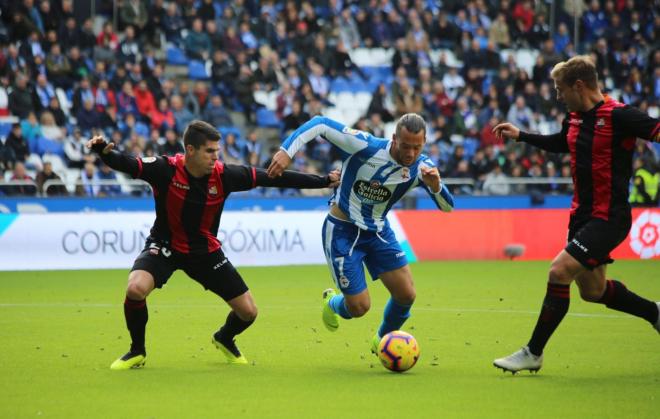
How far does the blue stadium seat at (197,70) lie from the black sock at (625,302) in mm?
17311

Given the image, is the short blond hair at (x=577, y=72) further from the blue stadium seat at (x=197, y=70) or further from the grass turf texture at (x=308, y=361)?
the blue stadium seat at (x=197, y=70)

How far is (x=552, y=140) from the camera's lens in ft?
28.7

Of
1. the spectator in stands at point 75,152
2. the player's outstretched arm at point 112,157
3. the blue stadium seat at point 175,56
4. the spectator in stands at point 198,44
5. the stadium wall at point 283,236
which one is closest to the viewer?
the player's outstretched arm at point 112,157

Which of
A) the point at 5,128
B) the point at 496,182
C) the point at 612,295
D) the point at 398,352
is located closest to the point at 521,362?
the point at 398,352

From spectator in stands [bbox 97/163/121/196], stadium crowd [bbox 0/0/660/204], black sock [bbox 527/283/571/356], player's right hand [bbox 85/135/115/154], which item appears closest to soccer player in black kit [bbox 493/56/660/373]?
black sock [bbox 527/283/571/356]

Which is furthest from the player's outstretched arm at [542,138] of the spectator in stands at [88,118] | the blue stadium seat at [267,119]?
the blue stadium seat at [267,119]

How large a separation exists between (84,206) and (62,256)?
5.43 feet

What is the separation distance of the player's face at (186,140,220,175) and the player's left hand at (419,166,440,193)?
5.39 feet

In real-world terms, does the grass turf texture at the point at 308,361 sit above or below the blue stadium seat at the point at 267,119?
above

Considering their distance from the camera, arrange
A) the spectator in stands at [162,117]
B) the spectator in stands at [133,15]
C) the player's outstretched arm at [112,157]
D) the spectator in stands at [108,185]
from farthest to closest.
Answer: the spectator in stands at [133,15] → the spectator in stands at [162,117] → the spectator in stands at [108,185] → the player's outstretched arm at [112,157]

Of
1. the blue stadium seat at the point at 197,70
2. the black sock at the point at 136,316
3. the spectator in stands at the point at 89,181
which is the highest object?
the black sock at the point at 136,316

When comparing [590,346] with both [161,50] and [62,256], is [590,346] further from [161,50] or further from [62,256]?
[161,50]

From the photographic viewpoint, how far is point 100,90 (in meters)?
22.2

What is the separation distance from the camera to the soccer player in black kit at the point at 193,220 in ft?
27.7
